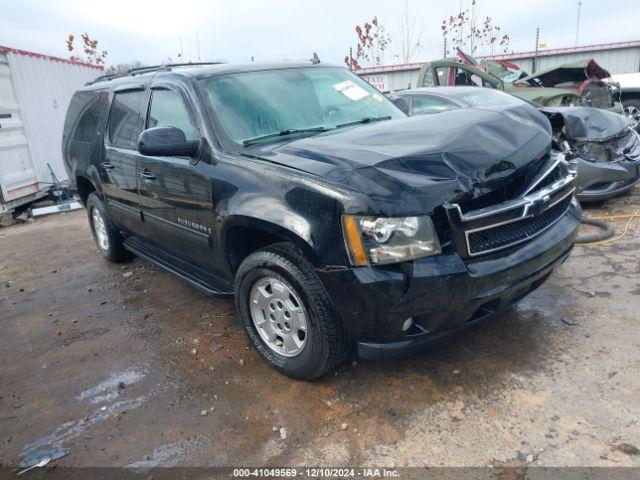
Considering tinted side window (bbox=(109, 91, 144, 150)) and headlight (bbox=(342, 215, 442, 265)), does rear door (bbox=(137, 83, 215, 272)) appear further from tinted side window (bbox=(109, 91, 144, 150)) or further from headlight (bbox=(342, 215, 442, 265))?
headlight (bbox=(342, 215, 442, 265))

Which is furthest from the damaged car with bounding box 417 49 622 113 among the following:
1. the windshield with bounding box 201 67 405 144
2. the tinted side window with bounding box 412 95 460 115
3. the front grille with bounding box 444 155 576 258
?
the front grille with bounding box 444 155 576 258

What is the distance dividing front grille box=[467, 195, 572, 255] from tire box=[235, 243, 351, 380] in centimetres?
80

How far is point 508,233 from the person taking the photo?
8.38ft

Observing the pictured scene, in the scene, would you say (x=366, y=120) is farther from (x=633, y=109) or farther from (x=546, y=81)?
(x=633, y=109)

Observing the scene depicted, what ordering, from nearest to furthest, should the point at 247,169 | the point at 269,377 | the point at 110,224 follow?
the point at 247,169, the point at 269,377, the point at 110,224

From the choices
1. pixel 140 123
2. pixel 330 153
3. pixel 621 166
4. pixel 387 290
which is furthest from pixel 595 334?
pixel 140 123

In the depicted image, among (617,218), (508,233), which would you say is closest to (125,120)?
(508,233)

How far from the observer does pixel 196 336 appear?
12.0 feet

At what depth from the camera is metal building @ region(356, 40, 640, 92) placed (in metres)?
18.1

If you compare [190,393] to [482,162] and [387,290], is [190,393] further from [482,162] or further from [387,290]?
[482,162]

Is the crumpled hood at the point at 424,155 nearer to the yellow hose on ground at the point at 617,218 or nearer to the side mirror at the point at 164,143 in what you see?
the side mirror at the point at 164,143

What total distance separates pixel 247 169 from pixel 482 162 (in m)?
1.30

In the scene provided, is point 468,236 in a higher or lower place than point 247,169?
lower

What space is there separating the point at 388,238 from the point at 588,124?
4.45 meters
